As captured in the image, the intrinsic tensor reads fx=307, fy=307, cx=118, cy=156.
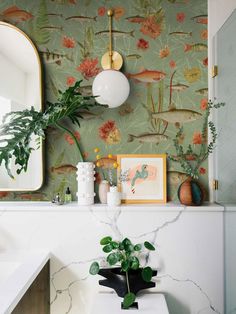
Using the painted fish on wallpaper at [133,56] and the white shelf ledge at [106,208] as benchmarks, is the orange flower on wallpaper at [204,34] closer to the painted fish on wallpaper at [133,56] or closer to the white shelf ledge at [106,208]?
the painted fish on wallpaper at [133,56]

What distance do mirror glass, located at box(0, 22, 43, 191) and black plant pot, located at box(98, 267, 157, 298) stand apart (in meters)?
0.62

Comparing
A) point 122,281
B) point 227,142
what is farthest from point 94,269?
point 227,142

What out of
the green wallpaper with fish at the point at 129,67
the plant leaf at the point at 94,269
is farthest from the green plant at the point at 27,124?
the plant leaf at the point at 94,269

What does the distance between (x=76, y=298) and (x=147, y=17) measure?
1.62 meters

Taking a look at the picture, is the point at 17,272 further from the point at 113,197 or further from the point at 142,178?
the point at 142,178

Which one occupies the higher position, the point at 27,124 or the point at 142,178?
the point at 27,124

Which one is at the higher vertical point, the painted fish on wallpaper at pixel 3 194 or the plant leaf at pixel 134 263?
the painted fish on wallpaper at pixel 3 194

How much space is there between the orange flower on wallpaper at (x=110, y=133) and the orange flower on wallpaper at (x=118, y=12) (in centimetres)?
60

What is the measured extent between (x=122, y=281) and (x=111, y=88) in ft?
3.26

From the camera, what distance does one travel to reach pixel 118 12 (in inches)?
69.1

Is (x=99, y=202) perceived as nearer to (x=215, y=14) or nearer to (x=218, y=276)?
(x=218, y=276)

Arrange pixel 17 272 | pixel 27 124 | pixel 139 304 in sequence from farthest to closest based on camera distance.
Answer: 1. pixel 27 124
2. pixel 139 304
3. pixel 17 272

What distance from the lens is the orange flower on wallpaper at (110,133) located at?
1.76 metres

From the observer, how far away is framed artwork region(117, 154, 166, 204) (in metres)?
1.72
